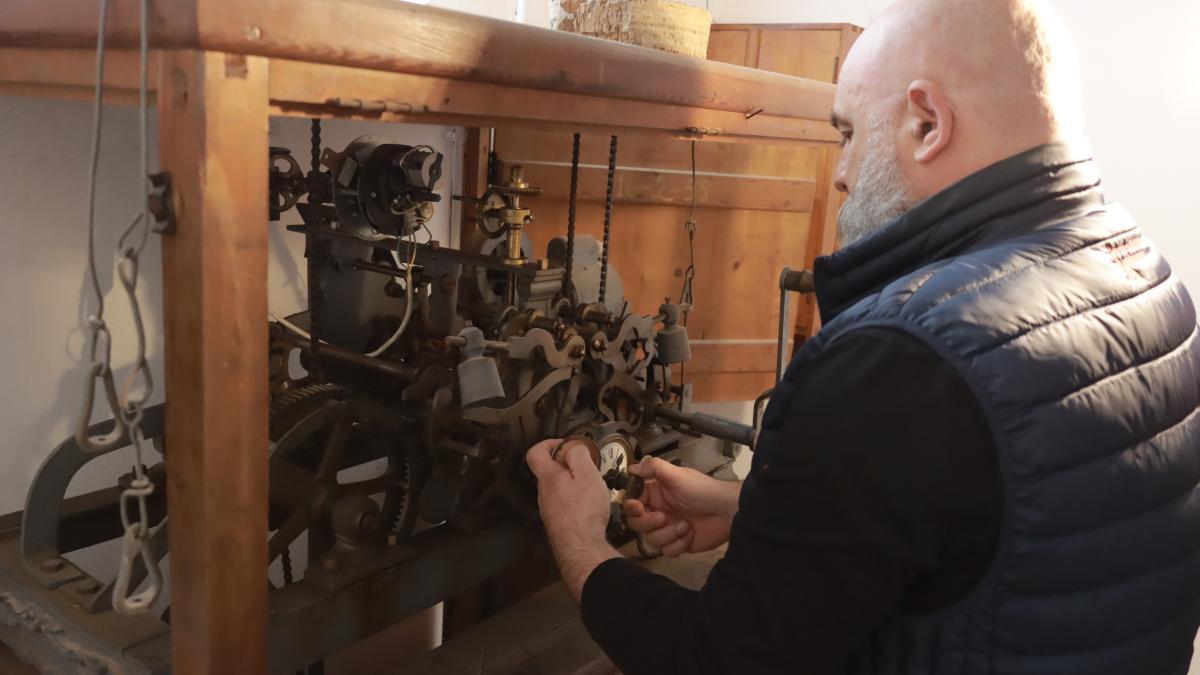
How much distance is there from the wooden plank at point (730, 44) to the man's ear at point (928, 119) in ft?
6.89

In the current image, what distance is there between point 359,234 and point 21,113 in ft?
2.33

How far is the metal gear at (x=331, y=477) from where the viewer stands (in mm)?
1652

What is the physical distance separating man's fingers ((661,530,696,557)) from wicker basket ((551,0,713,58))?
2.64 feet

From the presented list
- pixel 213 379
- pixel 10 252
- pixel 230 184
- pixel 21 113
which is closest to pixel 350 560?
pixel 213 379

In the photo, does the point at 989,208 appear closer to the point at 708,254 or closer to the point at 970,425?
the point at 970,425

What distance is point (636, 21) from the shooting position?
168cm

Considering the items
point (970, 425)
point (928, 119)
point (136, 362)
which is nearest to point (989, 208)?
point (928, 119)

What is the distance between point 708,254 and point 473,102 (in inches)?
76.0

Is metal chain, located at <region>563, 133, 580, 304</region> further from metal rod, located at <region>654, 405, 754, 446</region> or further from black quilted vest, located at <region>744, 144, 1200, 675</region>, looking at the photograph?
black quilted vest, located at <region>744, 144, 1200, 675</region>

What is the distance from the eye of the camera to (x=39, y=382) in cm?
211

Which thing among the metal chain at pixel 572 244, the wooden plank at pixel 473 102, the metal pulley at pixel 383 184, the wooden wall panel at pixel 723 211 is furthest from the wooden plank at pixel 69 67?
the wooden wall panel at pixel 723 211

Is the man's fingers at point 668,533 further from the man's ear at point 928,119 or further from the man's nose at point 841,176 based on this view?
the man's ear at point 928,119

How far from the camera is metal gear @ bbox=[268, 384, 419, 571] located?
5.42 feet

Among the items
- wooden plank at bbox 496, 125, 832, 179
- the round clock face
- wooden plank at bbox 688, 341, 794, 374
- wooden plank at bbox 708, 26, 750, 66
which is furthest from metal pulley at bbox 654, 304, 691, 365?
wooden plank at bbox 708, 26, 750, 66
